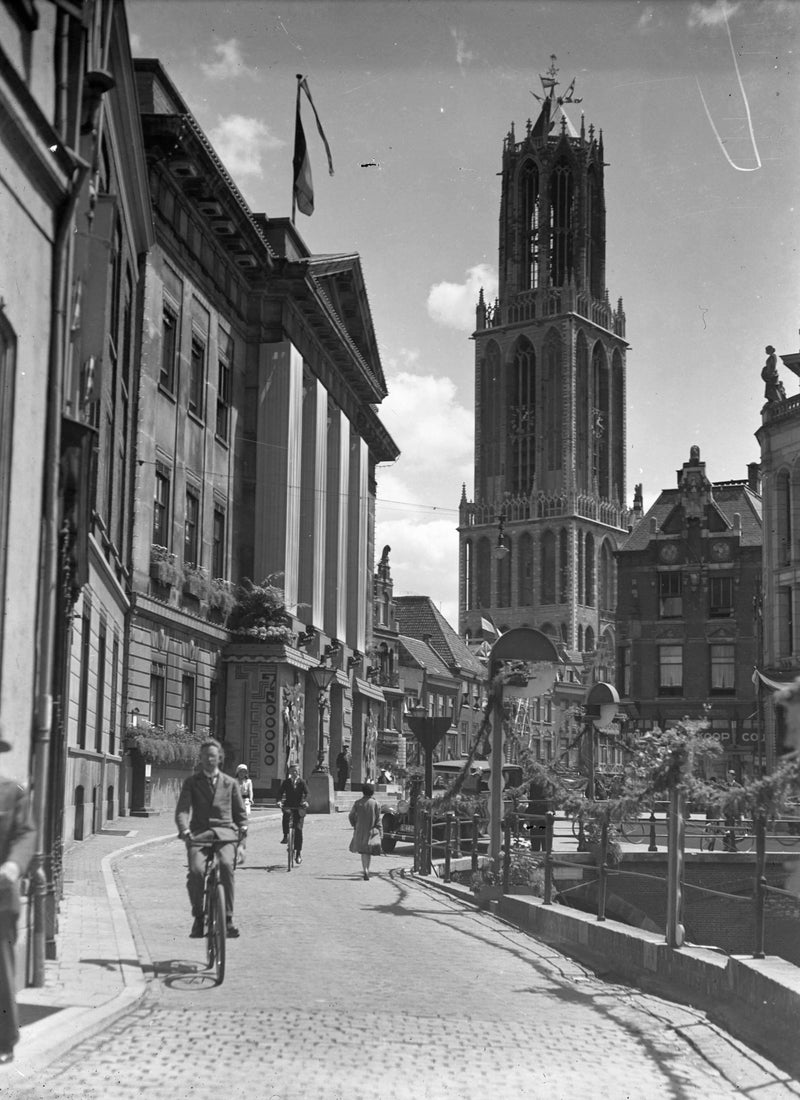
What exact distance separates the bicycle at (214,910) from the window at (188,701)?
25026 mm

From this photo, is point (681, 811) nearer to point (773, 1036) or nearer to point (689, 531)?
point (773, 1036)

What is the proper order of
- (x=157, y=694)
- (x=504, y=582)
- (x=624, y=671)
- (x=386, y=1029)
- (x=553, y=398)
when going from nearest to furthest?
1. (x=386, y=1029)
2. (x=157, y=694)
3. (x=624, y=671)
4. (x=553, y=398)
5. (x=504, y=582)

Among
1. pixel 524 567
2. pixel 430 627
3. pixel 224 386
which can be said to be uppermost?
pixel 524 567

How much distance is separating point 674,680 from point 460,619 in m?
71.8

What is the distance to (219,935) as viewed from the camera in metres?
10.8

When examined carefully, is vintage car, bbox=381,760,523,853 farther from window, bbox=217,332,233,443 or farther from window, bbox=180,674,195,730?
window, bbox=217,332,233,443

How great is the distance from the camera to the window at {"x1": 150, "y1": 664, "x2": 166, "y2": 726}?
112ft

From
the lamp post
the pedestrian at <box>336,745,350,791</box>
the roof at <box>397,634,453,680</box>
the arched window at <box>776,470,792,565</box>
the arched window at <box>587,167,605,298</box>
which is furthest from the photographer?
the arched window at <box>587,167,605,298</box>

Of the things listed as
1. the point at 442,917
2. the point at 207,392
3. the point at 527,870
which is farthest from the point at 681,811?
the point at 207,392

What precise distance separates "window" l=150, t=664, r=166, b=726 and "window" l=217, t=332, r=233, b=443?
8.81m

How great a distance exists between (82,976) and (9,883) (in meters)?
3.88

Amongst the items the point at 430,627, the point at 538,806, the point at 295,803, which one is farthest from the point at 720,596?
the point at 295,803

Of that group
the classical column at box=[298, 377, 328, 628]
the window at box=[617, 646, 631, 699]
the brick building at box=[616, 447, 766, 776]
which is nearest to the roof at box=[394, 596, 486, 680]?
the window at box=[617, 646, 631, 699]

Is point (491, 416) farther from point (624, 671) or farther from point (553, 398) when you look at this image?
point (624, 671)
